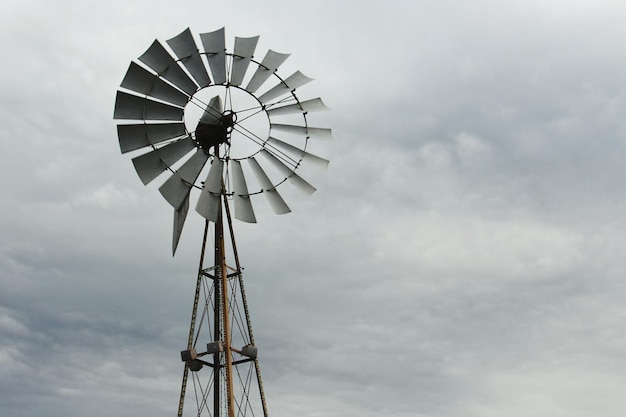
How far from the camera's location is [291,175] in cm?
2547

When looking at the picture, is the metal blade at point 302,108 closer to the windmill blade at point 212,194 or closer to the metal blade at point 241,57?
the metal blade at point 241,57

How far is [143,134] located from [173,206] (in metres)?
2.33

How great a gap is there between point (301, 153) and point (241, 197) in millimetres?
2847

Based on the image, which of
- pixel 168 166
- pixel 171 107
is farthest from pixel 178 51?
pixel 168 166

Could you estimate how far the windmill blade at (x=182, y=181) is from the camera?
22.9 m

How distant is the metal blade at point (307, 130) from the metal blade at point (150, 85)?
3415 mm

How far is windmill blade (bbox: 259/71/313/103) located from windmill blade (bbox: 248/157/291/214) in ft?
6.67

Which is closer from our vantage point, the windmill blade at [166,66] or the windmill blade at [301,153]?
the windmill blade at [166,66]

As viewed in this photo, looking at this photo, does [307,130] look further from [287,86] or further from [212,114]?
[212,114]

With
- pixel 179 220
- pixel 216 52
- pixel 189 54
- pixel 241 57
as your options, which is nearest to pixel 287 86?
pixel 241 57

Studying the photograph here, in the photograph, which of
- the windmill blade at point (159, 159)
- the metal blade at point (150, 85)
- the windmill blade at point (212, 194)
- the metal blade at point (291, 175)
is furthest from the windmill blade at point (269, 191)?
the metal blade at point (150, 85)

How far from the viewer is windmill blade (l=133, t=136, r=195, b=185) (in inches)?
901

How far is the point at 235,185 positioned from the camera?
24156 mm

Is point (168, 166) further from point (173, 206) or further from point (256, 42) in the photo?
point (256, 42)
